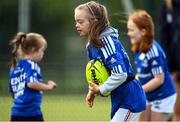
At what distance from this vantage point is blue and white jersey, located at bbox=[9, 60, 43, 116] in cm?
861

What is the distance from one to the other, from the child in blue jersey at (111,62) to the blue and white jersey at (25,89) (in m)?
1.79

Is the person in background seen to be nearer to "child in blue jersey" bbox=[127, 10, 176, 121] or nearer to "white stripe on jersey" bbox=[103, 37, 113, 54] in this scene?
"white stripe on jersey" bbox=[103, 37, 113, 54]

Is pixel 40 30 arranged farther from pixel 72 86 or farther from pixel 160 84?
pixel 160 84

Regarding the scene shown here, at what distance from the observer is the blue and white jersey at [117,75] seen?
675 centimetres

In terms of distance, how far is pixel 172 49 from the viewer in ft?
16.2

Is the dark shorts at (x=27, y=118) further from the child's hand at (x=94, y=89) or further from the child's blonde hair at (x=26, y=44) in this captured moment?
the child's hand at (x=94, y=89)

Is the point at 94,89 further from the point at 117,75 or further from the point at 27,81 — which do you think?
the point at 27,81

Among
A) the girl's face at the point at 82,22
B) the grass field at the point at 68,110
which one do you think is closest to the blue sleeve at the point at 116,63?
the girl's face at the point at 82,22

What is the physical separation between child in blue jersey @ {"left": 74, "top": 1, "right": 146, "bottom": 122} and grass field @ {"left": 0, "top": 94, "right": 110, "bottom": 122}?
5.30 metres

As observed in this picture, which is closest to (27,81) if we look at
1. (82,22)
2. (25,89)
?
(25,89)

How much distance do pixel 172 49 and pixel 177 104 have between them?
690 mm

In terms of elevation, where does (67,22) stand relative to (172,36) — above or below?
below

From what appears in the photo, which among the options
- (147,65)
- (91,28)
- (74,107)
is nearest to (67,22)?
(74,107)

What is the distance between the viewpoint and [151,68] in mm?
9141
